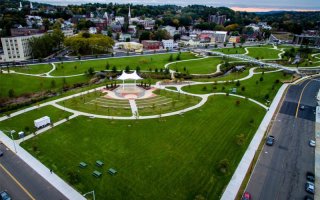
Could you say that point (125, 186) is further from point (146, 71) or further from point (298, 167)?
point (146, 71)

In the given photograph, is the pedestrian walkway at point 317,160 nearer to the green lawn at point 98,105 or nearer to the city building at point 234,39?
the green lawn at point 98,105

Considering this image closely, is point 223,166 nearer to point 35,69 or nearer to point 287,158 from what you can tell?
point 287,158

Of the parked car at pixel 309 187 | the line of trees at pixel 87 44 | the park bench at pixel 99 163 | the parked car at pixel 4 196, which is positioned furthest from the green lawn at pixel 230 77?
the parked car at pixel 4 196

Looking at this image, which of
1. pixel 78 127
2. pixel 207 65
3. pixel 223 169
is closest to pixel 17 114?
pixel 78 127

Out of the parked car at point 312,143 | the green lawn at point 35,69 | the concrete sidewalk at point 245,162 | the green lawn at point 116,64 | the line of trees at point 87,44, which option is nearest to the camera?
the concrete sidewalk at point 245,162

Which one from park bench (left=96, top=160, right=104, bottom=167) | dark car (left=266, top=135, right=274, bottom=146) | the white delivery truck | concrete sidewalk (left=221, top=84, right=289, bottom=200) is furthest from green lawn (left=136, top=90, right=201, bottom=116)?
dark car (left=266, top=135, right=274, bottom=146)

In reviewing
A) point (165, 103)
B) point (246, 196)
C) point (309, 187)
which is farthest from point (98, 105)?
point (309, 187)
